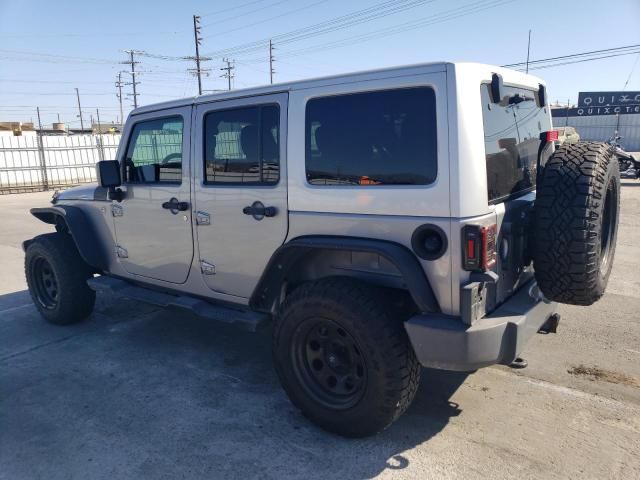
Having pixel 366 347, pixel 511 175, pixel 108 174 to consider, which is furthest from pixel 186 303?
pixel 511 175

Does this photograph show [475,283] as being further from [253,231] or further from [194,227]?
[194,227]

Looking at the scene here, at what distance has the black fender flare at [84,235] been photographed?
4.68 m

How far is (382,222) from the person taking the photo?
279 cm

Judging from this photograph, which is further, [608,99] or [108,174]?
[608,99]

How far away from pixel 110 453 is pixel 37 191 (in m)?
19.8

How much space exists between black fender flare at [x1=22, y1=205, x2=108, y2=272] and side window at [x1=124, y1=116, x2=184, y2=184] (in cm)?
76

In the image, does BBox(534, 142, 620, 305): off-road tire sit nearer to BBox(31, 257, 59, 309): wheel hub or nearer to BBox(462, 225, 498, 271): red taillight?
BBox(462, 225, 498, 271): red taillight

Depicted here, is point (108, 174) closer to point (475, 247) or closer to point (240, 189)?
point (240, 189)

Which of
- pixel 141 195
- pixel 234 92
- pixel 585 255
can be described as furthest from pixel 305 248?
pixel 141 195

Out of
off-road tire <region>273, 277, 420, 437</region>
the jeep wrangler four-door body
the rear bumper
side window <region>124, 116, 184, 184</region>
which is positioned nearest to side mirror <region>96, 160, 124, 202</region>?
side window <region>124, 116, 184, 184</region>

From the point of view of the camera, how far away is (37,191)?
1972cm

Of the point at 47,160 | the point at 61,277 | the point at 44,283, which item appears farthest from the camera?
the point at 47,160

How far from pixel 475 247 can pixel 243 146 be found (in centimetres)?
179

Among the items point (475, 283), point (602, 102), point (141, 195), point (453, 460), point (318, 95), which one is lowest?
point (453, 460)
